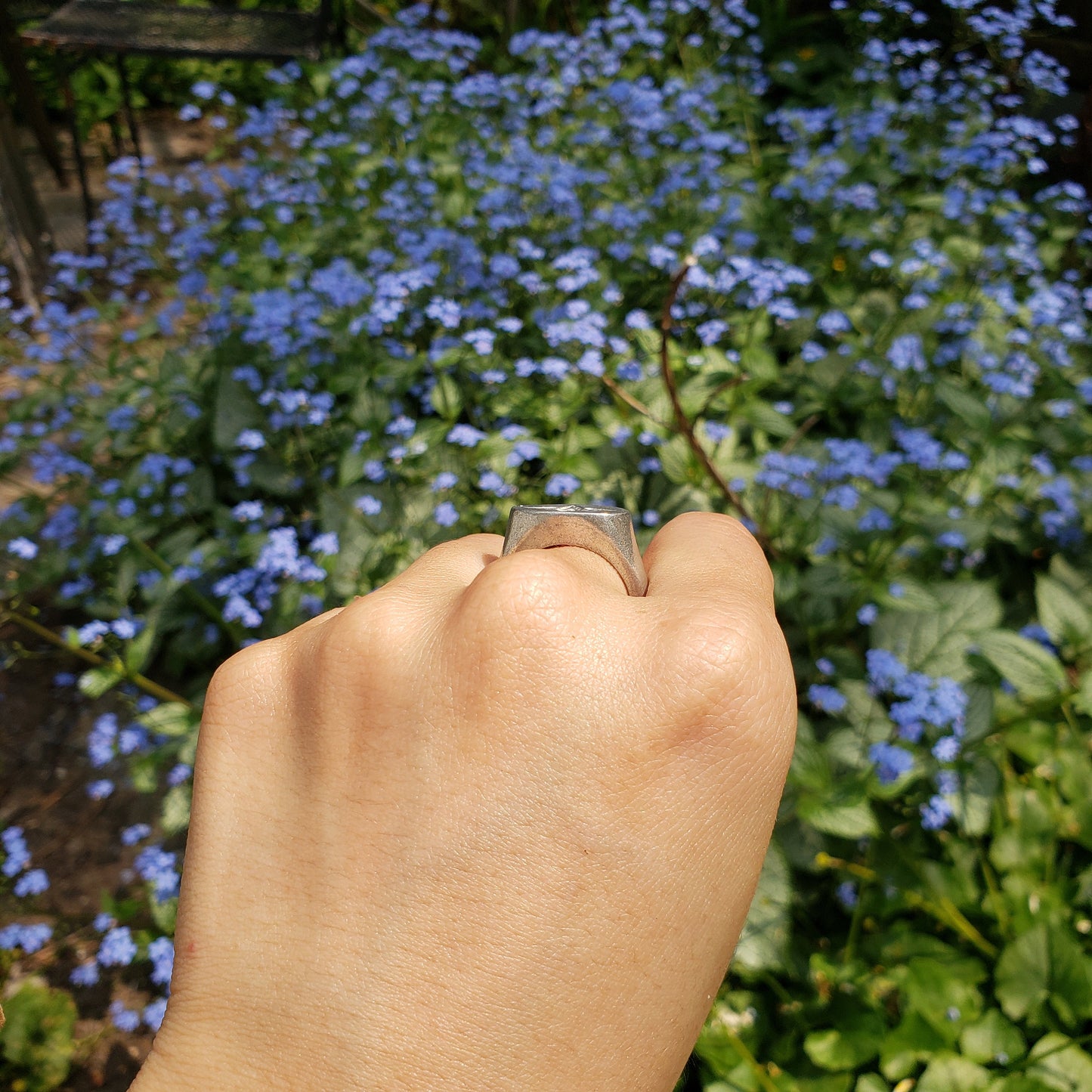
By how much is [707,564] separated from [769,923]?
143 cm

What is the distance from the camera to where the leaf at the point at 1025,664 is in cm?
174

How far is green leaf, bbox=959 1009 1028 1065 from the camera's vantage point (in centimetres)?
167

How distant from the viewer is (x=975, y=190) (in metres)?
3.49

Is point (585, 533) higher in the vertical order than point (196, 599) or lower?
higher

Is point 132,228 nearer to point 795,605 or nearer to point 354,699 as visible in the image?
point 795,605

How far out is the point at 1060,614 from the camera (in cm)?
195

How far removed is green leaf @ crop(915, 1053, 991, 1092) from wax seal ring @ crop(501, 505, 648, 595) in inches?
58.2

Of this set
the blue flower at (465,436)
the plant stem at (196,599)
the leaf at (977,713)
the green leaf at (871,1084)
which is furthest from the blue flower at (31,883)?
the leaf at (977,713)

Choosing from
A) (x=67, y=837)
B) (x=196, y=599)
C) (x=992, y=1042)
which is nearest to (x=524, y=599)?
(x=992, y=1042)

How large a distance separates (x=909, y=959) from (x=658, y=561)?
5.08ft

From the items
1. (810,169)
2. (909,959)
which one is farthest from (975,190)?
(909,959)

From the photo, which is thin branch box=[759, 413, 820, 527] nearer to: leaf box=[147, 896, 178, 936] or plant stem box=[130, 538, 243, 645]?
plant stem box=[130, 538, 243, 645]

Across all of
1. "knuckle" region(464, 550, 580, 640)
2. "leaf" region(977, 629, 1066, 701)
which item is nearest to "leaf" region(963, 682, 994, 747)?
"leaf" region(977, 629, 1066, 701)

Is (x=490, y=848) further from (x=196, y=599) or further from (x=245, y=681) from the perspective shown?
(x=196, y=599)
